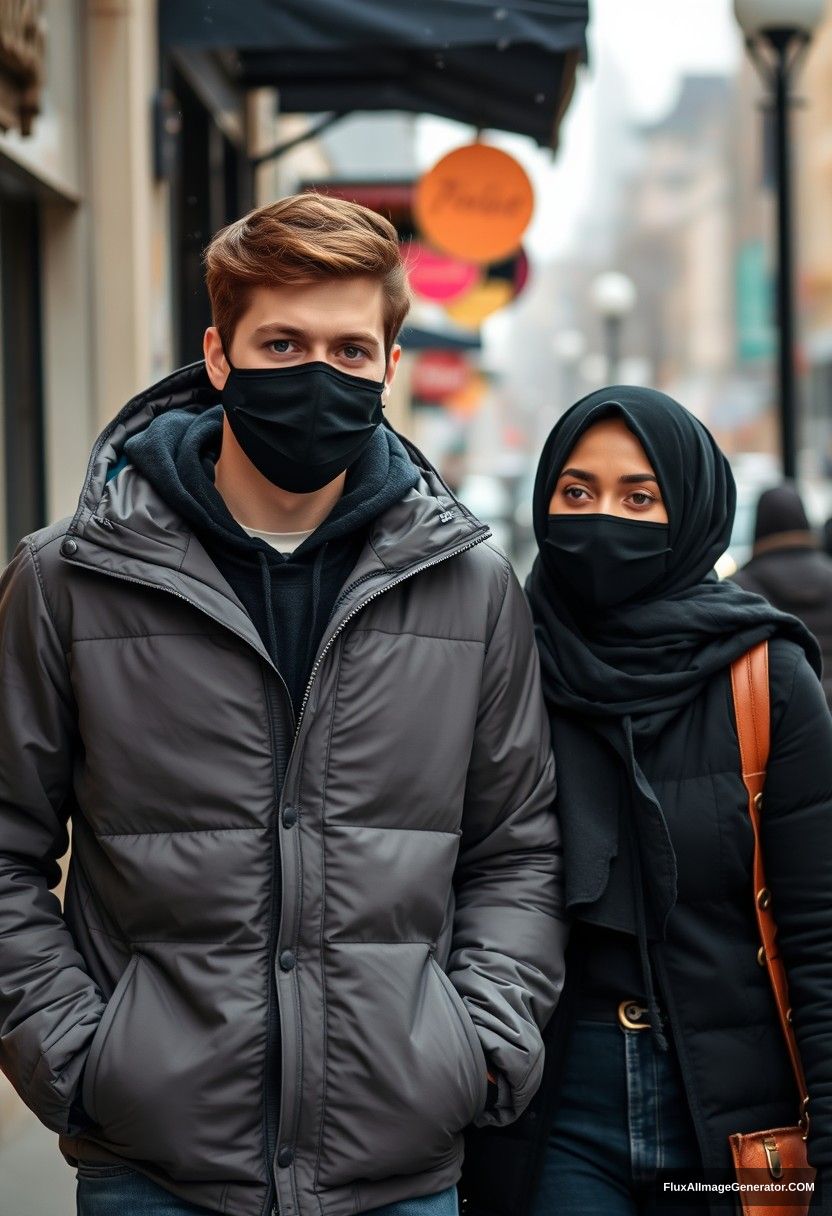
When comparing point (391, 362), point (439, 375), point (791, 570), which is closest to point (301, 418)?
point (391, 362)

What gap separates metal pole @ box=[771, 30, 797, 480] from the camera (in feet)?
→ 27.8

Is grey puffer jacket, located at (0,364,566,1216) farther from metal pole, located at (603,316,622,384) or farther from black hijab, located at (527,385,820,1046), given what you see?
metal pole, located at (603,316,622,384)

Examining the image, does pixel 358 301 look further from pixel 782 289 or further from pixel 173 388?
pixel 782 289

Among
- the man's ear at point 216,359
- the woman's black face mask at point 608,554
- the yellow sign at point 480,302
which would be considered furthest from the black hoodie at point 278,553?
the yellow sign at point 480,302

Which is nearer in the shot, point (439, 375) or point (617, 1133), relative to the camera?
point (617, 1133)

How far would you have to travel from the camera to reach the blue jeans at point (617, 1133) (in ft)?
8.97

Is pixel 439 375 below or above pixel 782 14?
above

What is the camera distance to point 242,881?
2.37 m

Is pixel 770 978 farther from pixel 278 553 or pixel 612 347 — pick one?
pixel 612 347

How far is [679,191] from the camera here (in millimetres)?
100000

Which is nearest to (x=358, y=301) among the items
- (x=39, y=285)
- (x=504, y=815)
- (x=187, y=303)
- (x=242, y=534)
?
(x=242, y=534)

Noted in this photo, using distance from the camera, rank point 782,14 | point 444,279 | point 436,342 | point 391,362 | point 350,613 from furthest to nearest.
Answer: point 436,342
point 444,279
point 782,14
point 391,362
point 350,613

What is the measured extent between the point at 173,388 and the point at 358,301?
51cm

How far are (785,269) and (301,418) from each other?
21.8ft
